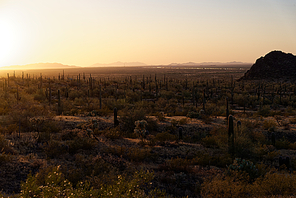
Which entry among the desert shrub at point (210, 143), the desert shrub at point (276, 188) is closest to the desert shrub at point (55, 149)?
the desert shrub at point (210, 143)

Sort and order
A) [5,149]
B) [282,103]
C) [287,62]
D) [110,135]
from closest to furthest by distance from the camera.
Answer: [5,149] < [110,135] < [282,103] < [287,62]

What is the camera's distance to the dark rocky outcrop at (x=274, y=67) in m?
61.0

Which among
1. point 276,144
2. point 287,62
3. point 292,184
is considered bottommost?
point 276,144

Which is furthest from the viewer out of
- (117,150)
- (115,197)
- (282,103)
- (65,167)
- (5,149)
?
(282,103)

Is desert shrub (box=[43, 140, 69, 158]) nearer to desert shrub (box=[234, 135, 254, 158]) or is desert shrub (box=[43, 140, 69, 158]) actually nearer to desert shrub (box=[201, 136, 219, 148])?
desert shrub (box=[201, 136, 219, 148])

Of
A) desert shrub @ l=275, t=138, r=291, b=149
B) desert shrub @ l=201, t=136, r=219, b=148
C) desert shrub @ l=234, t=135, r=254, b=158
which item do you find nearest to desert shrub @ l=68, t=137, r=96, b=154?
desert shrub @ l=201, t=136, r=219, b=148

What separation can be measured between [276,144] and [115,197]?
42.1 ft

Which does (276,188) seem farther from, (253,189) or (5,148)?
(5,148)

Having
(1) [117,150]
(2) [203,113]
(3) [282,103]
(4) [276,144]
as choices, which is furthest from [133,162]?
(3) [282,103]

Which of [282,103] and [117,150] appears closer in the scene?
[117,150]

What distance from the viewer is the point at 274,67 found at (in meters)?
64.6

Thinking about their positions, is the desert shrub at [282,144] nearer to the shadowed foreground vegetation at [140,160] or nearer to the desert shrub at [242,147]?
the shadowed foreground vegetation at [140,160]

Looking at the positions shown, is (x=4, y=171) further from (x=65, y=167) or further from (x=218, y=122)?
(x=218, y=122)

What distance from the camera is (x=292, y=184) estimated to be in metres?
7.00
